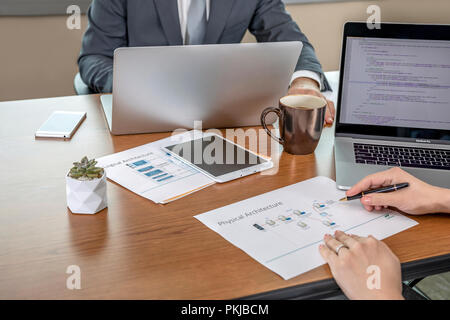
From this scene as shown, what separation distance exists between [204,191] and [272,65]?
405 millimetres

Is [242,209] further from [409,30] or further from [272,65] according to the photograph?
[409,30]

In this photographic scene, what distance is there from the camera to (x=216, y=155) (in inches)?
43.3

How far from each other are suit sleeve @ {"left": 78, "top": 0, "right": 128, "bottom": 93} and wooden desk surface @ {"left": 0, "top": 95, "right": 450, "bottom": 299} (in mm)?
629

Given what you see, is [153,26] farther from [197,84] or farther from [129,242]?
[129,242]

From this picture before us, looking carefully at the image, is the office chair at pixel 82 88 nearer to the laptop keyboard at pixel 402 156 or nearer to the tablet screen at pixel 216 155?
the tablet screen at pixel 216 155

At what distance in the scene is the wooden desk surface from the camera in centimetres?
71

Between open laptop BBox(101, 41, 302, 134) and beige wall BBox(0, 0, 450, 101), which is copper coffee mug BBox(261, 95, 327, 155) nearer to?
open laptop BBox(101, 41, 302, 134)

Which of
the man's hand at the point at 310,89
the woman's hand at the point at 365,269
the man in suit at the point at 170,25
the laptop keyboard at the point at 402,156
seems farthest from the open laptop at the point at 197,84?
the woman's hand at the point at 365,269

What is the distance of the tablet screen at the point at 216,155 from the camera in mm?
1056

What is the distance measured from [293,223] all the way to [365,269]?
159mm

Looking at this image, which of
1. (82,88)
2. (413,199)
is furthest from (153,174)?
(82,88)

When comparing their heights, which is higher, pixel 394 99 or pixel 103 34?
pixel 103 34
